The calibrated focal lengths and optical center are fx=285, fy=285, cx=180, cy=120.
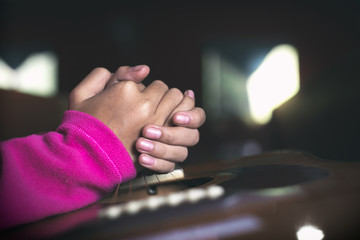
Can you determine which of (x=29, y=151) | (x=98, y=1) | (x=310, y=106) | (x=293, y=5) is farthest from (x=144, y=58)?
(x=29, y=151)

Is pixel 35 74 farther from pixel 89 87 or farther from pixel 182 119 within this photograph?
pixel 182 119

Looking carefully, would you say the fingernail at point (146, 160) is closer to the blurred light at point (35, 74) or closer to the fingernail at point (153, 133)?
the fingernail at point (153, 133)

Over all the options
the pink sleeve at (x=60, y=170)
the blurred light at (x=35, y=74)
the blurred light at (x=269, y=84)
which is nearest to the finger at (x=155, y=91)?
the pink sleeve at (x=60, y=170)

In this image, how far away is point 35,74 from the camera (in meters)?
3.65

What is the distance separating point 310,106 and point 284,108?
267mm

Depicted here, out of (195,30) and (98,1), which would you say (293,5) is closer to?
(195,30)

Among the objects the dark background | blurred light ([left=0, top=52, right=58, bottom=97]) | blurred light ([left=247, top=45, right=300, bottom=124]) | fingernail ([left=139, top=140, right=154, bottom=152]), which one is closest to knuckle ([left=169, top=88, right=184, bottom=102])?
Answer: fingernail ([left=139, top=140, right=154, bottom=152])

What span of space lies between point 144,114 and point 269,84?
3299 millimetres

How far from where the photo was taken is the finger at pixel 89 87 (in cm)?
49

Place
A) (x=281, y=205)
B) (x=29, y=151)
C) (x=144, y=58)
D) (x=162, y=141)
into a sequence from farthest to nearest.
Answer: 1. (x=144, y=58)
2. (x=162, y=141)
3. (x=29, y=151)
4. (x=281, y=205)

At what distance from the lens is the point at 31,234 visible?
0.22 metres

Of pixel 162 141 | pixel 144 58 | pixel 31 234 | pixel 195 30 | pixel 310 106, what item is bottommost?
pixel 31 234

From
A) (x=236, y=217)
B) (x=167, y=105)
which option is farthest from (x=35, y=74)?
(x=236, y=217)

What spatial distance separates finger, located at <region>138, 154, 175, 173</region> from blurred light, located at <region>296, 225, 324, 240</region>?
0.89ft
